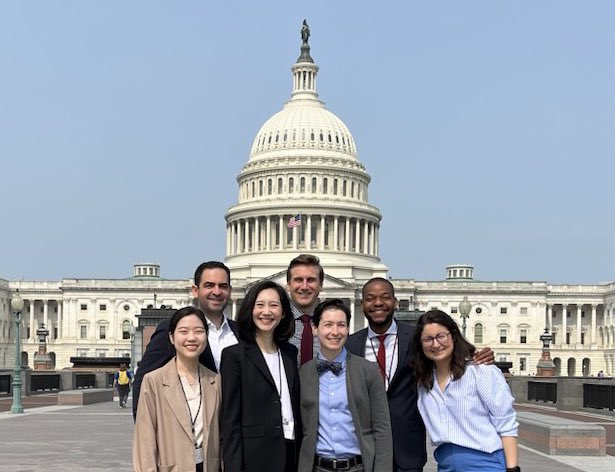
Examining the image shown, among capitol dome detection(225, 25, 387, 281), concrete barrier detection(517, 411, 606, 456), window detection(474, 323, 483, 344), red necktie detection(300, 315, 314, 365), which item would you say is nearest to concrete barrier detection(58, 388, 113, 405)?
concrete barrier detection(517, 411, 606, 456)

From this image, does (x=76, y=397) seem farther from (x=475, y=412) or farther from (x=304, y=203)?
(x=304, y=203)

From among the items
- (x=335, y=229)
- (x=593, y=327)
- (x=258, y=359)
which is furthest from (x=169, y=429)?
(x=593, y=327)

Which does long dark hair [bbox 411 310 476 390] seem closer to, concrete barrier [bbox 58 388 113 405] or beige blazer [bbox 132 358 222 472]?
beige blazer [bbox 132 358 222 472]

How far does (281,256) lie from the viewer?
402 ft

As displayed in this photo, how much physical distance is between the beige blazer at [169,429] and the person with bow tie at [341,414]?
76cm

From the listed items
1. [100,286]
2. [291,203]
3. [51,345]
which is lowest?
[51,345]

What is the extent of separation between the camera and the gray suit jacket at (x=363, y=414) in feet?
26.4

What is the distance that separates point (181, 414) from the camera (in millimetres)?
7801

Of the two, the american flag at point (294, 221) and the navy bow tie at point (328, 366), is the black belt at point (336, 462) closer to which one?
the navy bow tie at point (328, 366)

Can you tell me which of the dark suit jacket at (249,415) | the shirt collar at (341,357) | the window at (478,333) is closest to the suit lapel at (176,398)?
the dark suit jacket at (249,415)

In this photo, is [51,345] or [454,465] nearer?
[454,465]

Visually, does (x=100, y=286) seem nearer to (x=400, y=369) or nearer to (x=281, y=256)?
(x=281, y=256)

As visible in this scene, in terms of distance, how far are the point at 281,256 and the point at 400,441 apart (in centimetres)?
11397

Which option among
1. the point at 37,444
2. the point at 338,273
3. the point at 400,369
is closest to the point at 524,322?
the point at 338,273
